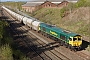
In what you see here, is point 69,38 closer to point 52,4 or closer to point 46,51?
point 46,51

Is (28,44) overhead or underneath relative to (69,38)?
underneath

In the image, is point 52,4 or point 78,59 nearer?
point 78,59

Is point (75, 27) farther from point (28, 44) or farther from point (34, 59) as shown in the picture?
point (34, 59)

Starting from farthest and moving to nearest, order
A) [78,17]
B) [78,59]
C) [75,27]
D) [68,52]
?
[78,17]
[75,27]
[68,52]
[78,59]

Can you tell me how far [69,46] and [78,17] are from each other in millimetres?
23060

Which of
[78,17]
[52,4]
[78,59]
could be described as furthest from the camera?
[52,4]

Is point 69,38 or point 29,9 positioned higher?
point 69,38

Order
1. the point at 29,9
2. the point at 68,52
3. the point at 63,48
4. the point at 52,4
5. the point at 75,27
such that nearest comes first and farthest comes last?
the point at 68,52 → the point at 63,48 → the point at 75,27 → the point at 52,4 → the point at 29,9

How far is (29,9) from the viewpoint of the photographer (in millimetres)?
112812

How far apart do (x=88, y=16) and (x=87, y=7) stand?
560 cm

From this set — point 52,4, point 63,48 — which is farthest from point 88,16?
point 52,4

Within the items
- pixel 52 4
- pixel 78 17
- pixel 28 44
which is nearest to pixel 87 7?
pixel 78 17

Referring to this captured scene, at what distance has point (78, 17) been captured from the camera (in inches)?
2014

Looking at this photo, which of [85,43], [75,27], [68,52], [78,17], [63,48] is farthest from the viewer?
[78,17]
